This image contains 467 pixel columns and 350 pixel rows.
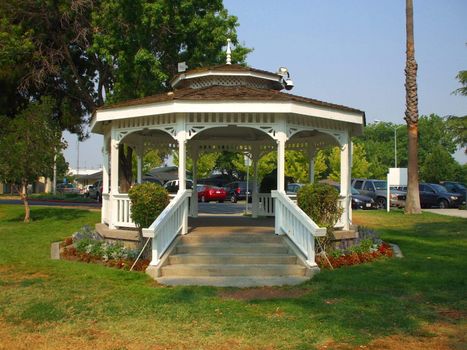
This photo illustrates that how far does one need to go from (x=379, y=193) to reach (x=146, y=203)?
24.7 m

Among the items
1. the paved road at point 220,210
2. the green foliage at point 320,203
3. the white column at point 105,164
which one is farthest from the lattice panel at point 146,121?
the paved road at point 220,210

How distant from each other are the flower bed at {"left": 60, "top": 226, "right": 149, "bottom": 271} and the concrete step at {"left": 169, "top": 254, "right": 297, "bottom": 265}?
2.37 feet

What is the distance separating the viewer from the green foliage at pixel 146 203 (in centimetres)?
1114

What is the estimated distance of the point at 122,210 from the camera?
12.6 m

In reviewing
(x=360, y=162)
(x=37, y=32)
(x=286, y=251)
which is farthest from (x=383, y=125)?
(x=286, y=251)

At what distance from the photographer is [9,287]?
8750 mm

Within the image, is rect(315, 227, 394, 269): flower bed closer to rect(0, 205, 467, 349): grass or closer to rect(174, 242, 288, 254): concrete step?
rect(0, 205, 467, 349): grass

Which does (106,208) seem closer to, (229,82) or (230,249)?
(229,82)

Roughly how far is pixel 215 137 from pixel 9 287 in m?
9.94

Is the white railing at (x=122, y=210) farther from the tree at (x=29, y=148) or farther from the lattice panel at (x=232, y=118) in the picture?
the tree at (x=29, y=148)

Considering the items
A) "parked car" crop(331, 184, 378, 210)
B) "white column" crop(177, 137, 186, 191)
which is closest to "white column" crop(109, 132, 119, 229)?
"white column" crop(177, 137, 186, 191)

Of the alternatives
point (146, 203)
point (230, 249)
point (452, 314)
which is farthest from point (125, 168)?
point (452, 314)

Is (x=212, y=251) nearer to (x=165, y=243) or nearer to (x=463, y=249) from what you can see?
(x=165, y=243)

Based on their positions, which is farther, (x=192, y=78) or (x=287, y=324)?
(x=192, y=78)
